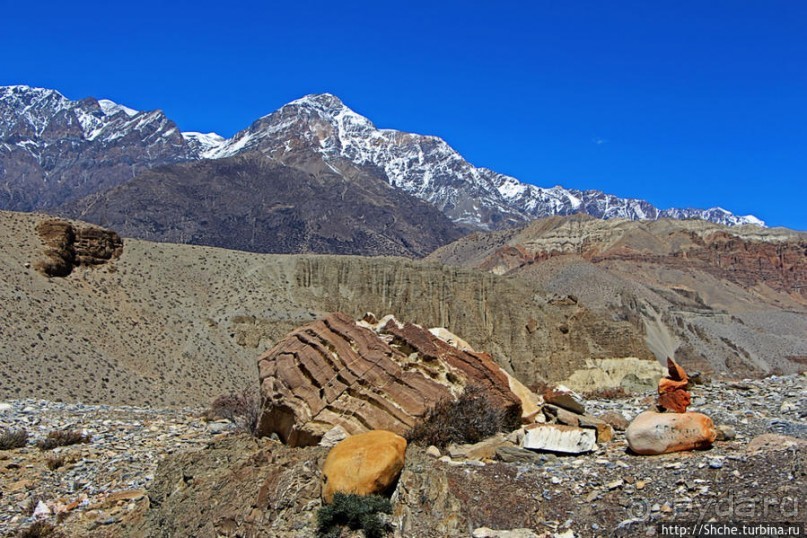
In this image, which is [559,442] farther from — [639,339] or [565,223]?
[565,223]

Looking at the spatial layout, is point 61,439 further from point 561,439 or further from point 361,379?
point 561,439

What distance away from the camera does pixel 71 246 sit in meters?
51.4

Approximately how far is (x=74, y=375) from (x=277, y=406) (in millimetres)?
26443

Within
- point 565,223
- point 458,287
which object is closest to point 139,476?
point 458,287

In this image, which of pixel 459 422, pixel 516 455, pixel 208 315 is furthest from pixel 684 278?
pixel 516 455

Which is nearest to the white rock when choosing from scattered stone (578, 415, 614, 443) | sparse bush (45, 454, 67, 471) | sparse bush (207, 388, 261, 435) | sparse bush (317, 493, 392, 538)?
sparse bush (45, 454, 67, 471)

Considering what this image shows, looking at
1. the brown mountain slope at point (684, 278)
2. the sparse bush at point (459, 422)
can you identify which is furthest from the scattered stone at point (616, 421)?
the brown mountain slope at point (684, 278)

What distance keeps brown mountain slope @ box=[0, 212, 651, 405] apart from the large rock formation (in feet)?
70.4

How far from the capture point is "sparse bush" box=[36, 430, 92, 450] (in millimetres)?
17250

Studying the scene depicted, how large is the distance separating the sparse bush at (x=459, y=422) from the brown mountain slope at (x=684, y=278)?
2422 inches

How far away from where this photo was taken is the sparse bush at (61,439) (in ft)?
56.6

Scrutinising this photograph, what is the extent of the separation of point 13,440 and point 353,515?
38.2ft

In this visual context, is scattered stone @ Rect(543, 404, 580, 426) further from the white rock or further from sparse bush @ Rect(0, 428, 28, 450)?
sparse bush @ Rect(0, 428, 28, 450)

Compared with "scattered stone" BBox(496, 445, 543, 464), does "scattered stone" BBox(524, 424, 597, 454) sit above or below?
above
